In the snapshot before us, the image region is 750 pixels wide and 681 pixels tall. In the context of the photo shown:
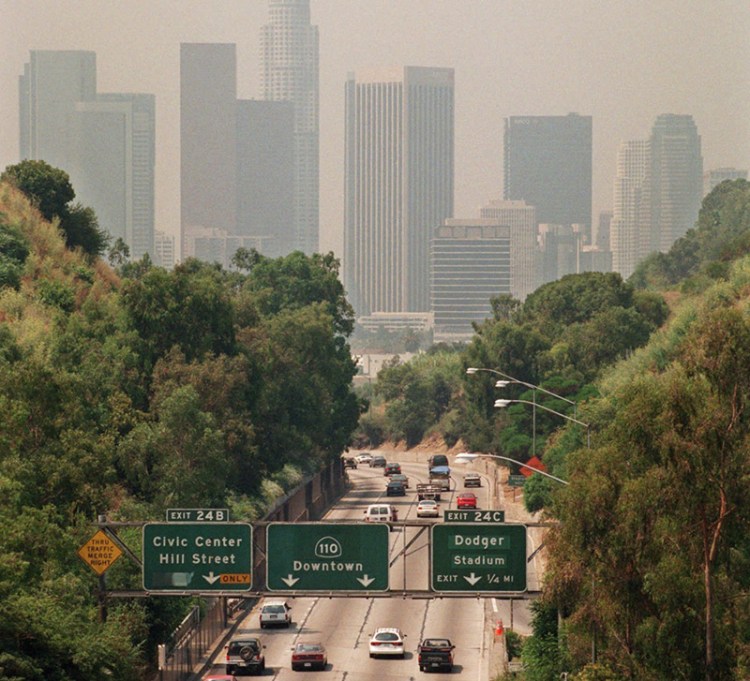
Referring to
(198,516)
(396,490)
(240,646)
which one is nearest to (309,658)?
(240,646)

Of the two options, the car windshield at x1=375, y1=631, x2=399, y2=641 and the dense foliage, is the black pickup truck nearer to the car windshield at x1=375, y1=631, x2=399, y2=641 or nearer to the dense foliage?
the car windshield at x1=375, y1=631, x2=399, y2=641

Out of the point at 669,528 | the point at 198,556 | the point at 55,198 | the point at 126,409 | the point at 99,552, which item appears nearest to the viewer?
the point at 669,528

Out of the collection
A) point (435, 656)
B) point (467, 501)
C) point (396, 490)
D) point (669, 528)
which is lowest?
point (396, 490)

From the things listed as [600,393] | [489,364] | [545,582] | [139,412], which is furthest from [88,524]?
[489,364]

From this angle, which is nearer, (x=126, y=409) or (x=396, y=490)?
(x=126, y=409)

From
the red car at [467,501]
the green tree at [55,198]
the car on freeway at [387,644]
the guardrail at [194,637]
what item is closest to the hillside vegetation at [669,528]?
the guardrail at [194,637]

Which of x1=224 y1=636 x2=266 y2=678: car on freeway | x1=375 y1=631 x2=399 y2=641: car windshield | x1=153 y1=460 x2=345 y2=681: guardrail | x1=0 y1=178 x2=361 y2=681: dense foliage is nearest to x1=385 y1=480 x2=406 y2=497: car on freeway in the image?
x1=0 y1=178 x2=361 y2=681: dense foliage

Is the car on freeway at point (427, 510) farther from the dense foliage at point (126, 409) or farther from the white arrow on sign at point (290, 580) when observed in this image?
the white arrow on sign at point (290, 580)

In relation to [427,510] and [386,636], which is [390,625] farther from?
[427,510]
